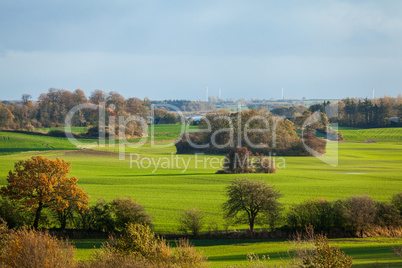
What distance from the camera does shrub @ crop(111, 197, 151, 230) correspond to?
26.4 meters

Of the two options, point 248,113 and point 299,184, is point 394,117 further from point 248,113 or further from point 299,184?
point 299,184

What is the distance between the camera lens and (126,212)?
87.5 ft

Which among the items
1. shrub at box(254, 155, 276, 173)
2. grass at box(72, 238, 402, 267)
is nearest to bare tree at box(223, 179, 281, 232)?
grass at box(72, 238, 402, 267)

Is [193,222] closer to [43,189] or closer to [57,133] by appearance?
[43,189]

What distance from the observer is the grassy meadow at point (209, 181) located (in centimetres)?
2209

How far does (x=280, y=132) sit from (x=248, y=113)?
→ 25.7ft

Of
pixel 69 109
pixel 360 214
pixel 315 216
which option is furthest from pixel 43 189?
pixel 69 109

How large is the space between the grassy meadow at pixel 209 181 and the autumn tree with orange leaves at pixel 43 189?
13.2ft

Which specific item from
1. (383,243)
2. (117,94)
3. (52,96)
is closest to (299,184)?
(383,243)

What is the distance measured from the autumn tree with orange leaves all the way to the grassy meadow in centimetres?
401

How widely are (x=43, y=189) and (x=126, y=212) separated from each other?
6300mm

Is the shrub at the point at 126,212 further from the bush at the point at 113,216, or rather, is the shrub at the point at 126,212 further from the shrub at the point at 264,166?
the shrub at the point at 264,166

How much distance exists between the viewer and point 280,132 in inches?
3024

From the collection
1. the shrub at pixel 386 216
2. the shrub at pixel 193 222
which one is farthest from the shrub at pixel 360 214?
the shrub at pixel 193 222
